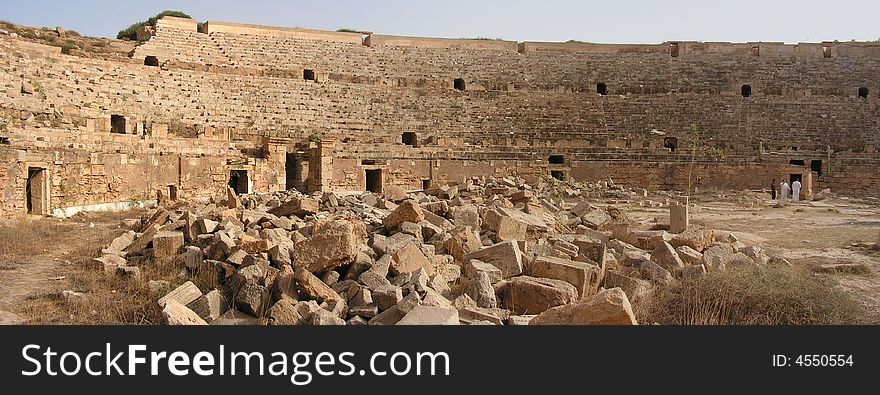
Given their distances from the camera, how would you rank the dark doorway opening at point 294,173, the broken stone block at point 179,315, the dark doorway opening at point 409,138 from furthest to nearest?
the dark doorway opening at point 409,138 < the dark doorway opening at point 294,173 < the broken stone block at point 179,315

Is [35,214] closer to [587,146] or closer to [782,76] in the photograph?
[587,146]

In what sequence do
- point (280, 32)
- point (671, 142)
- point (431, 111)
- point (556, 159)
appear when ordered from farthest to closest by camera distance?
point (280, 32), point (671, 142), point (431, 111), point (556, 159)

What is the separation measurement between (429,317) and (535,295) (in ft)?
5.17

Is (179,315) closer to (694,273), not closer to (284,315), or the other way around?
(284,315)

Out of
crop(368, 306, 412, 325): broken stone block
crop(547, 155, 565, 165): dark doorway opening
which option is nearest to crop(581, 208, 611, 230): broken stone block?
crop(368, 306, 412, 325): broken stone block

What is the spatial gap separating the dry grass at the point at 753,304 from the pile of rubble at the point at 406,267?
358 millimetres

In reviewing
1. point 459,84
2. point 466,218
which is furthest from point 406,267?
point 459,84

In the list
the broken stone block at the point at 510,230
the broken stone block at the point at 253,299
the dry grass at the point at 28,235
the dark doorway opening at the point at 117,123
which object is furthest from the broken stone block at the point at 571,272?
the dark doorway opening at the point at 117,123

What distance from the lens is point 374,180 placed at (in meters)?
21.7

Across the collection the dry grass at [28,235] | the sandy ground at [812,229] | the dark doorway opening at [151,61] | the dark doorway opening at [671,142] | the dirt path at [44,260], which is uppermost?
the dark doorway opening at [151,61]

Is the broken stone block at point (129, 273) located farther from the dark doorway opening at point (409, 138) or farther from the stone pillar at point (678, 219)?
the dark doorway opening at point (409, 138)

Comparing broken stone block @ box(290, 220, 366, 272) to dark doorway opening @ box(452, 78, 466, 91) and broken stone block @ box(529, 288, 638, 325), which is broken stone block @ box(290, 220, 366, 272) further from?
dark doorway opening @ box(452, 78, 466, 91)

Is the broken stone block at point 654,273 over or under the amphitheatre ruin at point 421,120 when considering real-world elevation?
under

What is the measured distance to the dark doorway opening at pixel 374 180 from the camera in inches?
843
